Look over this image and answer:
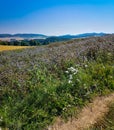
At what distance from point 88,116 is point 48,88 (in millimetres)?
1336

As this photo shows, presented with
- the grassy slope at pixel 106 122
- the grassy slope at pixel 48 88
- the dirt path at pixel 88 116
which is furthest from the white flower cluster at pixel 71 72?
the grassy slope at pixel 106 122

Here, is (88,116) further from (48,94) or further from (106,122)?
(48,94)

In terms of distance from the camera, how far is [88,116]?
6.80m

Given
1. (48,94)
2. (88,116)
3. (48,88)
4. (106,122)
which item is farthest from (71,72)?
(106,122)

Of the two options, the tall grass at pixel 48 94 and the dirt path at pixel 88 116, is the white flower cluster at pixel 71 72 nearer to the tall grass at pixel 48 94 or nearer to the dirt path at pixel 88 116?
the tall grass at pixel 48 94

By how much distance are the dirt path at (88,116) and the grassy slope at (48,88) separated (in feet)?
0.59

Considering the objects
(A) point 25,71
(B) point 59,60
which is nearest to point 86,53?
(B) point 59,60

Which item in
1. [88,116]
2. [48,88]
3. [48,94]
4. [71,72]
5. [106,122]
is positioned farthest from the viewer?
[71,72]

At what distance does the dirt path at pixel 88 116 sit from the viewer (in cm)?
Result: 648

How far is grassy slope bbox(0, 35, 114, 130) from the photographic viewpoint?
21.8 ft

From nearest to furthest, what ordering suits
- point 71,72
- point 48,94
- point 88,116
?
point 88,116, point 48,94, point 71,72

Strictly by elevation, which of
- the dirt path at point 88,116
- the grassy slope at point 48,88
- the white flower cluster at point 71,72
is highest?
the white flower cluster at point 71,72

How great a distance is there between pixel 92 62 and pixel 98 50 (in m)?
1.62

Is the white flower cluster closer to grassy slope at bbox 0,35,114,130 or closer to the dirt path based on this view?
grassy slope at bbox 0,35,114,130
